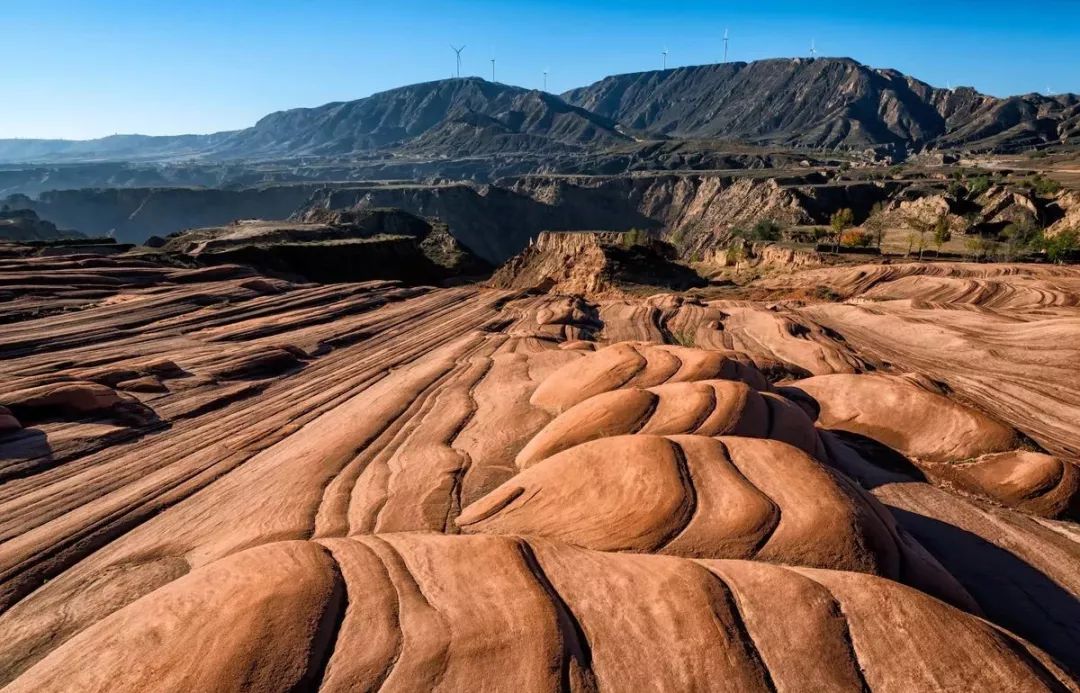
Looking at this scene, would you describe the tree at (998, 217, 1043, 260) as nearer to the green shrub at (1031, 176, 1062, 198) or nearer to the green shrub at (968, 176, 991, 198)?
the green shrub at (1031, 176, 1062, 198)

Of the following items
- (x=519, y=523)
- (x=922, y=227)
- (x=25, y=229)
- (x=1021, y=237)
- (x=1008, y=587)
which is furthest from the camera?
(x=25, y=229)

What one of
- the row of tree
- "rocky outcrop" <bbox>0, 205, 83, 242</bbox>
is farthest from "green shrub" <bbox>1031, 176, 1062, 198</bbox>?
"rocky outcrop" <bbox>0, 205, 83, 242</bbox>

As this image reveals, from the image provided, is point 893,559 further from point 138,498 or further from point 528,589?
point 138,498

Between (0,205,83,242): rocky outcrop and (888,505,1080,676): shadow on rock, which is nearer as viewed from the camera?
(888,505,1080,676): shadow on rock

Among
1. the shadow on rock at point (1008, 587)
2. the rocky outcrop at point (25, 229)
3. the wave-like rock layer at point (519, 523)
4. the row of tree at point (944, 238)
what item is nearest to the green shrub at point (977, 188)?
the row of tree at point (944, 238)

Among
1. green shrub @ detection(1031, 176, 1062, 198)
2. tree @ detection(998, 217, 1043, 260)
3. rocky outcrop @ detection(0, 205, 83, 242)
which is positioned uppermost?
green shrub @ detection(1031, 176, 1062, 198)

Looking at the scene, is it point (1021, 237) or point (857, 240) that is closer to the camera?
point (1021, 237)

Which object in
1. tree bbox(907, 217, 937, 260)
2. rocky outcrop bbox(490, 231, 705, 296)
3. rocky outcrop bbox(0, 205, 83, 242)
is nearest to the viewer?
rocky outcrop bbox(490, 231, 705, 296)

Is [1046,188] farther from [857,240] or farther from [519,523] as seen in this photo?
[519,523]

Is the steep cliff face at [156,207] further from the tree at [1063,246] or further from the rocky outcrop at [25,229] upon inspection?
the tree at [1063,246]

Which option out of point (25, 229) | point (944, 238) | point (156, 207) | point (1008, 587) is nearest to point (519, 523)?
point (1008, 587)
